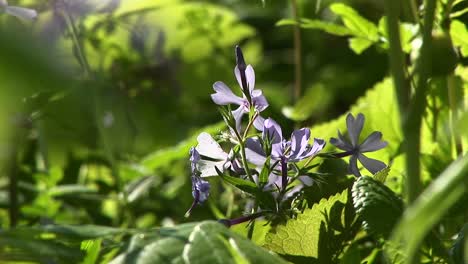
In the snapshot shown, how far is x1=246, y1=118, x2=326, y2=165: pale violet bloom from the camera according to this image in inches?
24.2

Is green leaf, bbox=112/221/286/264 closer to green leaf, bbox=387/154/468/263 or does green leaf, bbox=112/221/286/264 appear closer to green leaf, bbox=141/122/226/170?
green leaf, bbox=387/154/468/263

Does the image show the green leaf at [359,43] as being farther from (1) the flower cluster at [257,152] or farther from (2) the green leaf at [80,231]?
(2) the green leaf at [80,231]

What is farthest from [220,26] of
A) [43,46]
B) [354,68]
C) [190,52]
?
[43,46]

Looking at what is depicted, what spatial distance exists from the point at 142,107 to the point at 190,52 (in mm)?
309

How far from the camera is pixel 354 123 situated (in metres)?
0.65

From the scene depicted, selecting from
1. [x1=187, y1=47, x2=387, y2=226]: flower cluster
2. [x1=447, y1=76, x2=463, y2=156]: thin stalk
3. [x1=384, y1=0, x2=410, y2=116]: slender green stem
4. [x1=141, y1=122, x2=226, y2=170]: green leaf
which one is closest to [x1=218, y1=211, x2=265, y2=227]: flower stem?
[x1=187, y1=47, x2=387, y2=226]: flower cluster

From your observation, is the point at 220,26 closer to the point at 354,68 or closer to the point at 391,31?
the point at 354,68

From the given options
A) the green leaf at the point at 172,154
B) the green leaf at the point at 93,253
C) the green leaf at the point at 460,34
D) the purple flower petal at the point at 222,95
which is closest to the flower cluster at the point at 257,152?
the purple flower petal at the point at 222,95

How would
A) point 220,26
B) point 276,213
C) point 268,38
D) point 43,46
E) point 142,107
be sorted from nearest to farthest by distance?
point 43,46 → point 276,213 → point 142,107 → point 220,26 → point 268,38

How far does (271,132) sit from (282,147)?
2 centimetres

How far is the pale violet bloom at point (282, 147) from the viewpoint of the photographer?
614 millimetres

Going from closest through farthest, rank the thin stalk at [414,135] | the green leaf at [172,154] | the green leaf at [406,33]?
1. the thin stalk at [414,135]
2. the green leaf at [406,33]
3. the green leaf at [172,154]

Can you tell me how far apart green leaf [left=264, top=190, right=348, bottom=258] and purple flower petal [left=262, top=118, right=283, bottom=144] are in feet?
0.20

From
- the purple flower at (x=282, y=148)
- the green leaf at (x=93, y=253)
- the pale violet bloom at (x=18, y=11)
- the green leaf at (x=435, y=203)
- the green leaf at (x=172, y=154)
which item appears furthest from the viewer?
the green leaf at (x=172, y=154)
